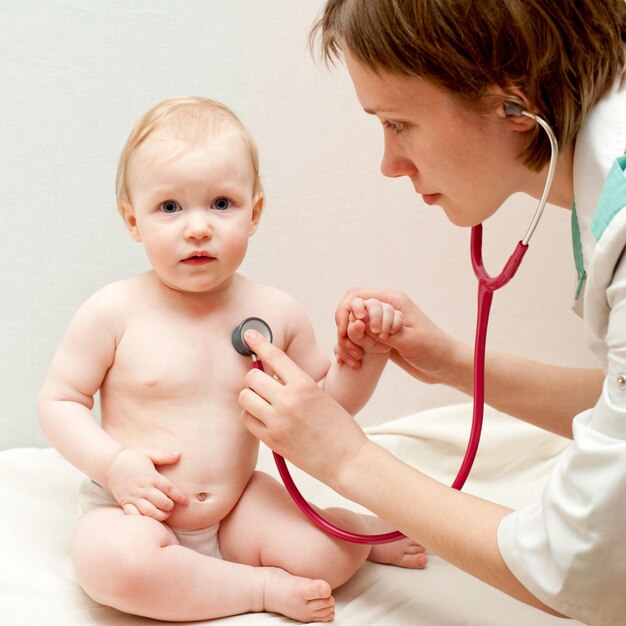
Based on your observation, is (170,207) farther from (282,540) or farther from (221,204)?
(282,540)

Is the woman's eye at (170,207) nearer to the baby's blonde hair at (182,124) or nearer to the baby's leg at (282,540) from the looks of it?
the baby's blonde hair at (182,124)

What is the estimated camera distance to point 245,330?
4.06 ft

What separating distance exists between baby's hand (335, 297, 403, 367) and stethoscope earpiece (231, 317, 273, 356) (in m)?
0.10

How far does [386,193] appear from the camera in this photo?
1870 millimetres

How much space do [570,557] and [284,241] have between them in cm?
103

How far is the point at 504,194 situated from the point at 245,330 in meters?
0.38

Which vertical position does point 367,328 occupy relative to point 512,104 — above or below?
below

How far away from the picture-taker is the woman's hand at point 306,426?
108cm

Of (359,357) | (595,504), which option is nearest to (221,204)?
(359,357)

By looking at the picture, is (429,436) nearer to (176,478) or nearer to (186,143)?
(176,478)

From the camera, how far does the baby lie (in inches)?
45.9

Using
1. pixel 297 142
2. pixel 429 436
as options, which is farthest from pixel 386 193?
pixel 429 436

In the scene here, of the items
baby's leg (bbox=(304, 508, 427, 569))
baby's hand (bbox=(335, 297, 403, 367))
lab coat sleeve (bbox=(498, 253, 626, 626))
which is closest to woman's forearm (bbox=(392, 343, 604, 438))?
baby's hand (bbox=(335, 297, 403, 367))

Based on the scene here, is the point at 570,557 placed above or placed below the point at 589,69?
below
